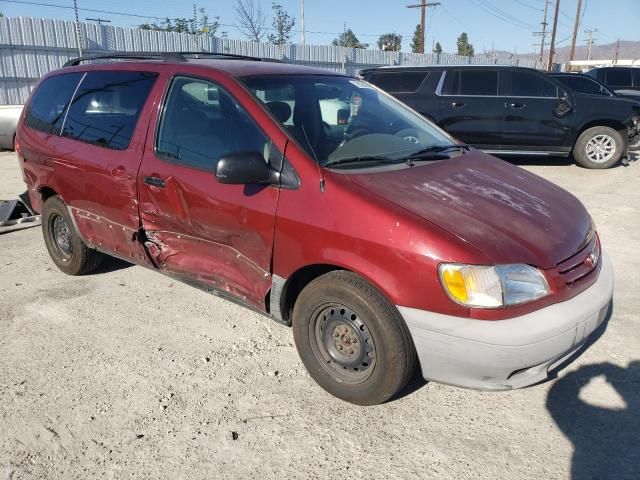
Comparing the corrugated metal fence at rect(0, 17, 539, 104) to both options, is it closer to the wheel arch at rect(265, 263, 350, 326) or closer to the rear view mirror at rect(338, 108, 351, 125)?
the rear view mirror at rect(338, 108, 351, 125)

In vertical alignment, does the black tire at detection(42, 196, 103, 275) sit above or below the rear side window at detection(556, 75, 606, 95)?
below

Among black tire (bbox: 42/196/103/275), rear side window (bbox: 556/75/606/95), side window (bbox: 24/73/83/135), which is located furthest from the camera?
rear side window (bbox: 556/75/606/95)

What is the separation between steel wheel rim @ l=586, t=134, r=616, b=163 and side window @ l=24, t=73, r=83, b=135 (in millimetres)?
8755

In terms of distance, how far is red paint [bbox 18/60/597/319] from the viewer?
251 cm

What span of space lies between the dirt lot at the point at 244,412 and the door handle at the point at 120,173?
1.06 metres

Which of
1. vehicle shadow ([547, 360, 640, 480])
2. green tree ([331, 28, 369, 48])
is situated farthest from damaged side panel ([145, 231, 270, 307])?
green tree ([331, 28, 369, 48])

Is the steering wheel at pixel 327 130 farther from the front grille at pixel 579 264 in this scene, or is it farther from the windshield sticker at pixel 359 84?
the front grille at pixel 579 264

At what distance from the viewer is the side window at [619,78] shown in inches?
562

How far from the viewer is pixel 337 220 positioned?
2680mm

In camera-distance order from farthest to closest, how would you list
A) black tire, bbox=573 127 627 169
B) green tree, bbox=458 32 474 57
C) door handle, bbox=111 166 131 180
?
green tree, bbox=458 32 474 57 → black tire, bbox=573 127 627 169 → door handle, bbox=111 166 131 180

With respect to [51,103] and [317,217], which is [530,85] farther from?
[317,217]

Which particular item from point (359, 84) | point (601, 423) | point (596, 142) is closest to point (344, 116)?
point (359, 84)

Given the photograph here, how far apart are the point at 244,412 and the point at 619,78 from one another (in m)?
15.3

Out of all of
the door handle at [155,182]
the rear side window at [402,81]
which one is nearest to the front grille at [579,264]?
the door handle at [155,182]
